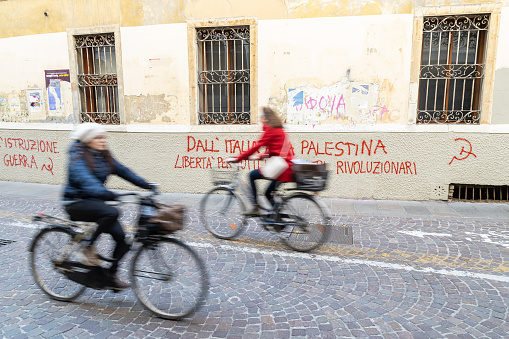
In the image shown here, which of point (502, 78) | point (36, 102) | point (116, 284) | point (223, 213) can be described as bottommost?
point (116, 284)

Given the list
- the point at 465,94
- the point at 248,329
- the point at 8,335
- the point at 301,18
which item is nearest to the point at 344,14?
the point at 301,18

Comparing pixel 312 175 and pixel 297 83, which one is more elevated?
pixel 297 83

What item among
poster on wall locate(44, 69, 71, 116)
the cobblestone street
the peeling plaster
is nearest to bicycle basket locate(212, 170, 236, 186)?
the cobblestone street

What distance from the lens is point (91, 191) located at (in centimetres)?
287

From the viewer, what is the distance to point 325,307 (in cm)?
324

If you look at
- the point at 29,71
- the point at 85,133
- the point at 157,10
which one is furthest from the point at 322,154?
the point at 29,71

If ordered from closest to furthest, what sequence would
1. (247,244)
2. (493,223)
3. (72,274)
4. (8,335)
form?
(8,335), (72,274), (247,244), (493,223)

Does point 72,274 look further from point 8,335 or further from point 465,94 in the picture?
point 465,94

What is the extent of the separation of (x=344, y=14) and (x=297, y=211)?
4488 mm

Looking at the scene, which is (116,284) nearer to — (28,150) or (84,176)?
(84,176)

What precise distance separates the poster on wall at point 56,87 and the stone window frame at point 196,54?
316cm

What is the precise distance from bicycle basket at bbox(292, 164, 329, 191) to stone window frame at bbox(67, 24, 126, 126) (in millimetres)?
5395

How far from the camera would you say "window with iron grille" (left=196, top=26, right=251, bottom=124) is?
24.9 ft

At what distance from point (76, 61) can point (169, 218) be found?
718 cm
